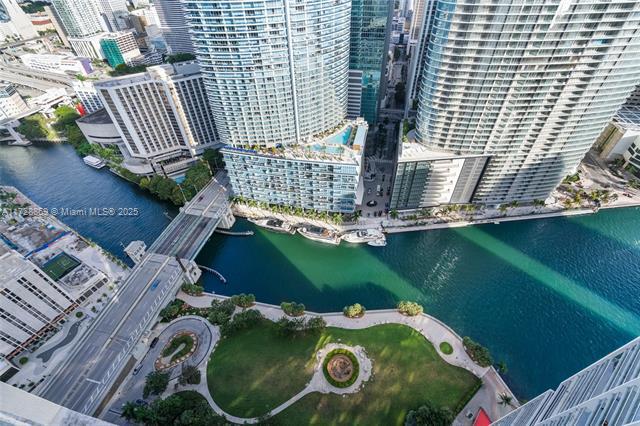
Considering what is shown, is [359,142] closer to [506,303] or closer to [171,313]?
[506,303]

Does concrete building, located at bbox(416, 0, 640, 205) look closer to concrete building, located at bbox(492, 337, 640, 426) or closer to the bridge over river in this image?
concrete building, located at bbox(492, 337, 640, 426)

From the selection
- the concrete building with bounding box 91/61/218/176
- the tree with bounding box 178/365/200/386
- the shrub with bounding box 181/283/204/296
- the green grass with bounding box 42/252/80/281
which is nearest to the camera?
the tree with bounding box 178/365/200/386

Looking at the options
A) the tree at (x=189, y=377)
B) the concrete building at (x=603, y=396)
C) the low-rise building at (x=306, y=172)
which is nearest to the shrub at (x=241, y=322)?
the tree at (x=189, y=377)

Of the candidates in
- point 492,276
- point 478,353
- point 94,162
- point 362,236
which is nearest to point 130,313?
point 362,236

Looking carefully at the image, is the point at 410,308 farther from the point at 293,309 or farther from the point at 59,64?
the point at 59,64

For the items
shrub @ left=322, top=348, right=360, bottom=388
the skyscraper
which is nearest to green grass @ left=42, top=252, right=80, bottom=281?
the skyscraper

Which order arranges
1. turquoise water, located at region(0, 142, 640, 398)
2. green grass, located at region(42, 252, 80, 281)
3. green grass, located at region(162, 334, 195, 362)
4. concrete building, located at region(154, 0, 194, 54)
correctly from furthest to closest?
concrete building, located at region(154, 0, 194, 54) → green grass, located at region(42, 252, 80, 281) → turquoise water, located at region(0, 142, 640, 398) → green grass, located at region(162, 334, 195, 362)
